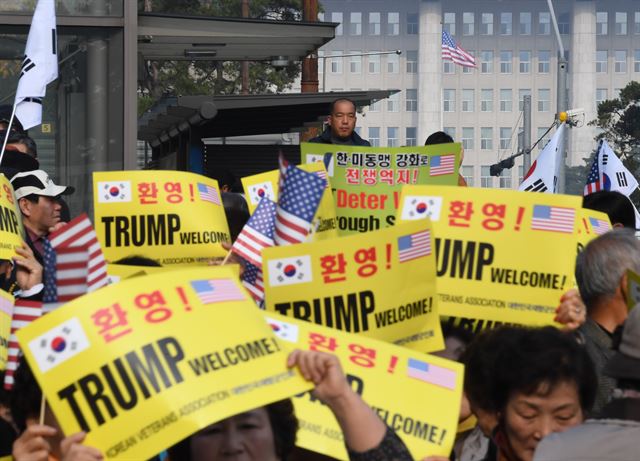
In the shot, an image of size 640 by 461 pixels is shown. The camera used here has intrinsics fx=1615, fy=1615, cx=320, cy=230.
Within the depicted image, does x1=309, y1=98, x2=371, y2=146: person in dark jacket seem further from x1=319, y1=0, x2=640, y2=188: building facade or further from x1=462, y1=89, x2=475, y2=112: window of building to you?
x1=462, y1=89, x2=475, y2=112: window of building

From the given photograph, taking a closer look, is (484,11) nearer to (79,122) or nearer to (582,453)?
(79,122)

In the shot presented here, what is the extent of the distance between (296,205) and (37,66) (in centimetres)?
428

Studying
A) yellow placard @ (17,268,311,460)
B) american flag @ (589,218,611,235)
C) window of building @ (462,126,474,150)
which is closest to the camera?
yellow placard @ (17,268,311,460)

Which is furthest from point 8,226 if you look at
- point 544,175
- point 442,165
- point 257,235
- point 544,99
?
point 544,99

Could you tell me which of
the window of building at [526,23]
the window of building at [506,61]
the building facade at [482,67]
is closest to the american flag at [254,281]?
the building facade at [482,67]

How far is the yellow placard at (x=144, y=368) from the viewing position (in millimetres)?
3383

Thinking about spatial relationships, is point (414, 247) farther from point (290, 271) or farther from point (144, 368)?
point (144, 368)

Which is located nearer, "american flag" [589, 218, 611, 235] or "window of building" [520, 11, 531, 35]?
"american flag" [589, 218, 611, 235]

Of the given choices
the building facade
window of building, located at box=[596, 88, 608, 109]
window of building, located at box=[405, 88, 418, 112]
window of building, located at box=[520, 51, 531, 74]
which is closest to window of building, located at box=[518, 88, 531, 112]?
the building facade

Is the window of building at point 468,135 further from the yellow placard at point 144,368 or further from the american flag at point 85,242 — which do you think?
the yellow placard at point 144,368

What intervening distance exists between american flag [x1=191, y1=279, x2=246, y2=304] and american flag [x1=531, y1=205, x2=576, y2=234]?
2179 mm

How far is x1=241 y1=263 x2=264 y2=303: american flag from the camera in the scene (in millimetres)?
5344

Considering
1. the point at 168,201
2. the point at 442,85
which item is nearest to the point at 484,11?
the point at 442,85

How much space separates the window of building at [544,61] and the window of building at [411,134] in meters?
10.5
